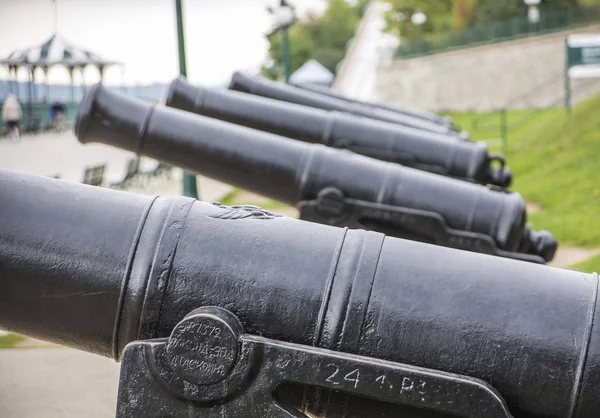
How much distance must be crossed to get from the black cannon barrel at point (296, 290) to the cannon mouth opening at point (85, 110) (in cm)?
332

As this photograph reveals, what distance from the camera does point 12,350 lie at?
565 cm

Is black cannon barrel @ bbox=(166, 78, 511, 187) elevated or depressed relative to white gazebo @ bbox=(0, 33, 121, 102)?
elevated

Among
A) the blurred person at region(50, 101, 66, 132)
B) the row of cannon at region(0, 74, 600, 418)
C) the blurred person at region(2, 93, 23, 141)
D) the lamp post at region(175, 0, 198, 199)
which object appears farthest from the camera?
Answer: the blurred person at region(50, 101, 66, 132)

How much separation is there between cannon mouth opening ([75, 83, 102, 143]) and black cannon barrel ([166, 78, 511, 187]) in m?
1.64

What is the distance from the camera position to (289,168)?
5.52m

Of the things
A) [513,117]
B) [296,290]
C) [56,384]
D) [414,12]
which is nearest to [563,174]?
[56,384]

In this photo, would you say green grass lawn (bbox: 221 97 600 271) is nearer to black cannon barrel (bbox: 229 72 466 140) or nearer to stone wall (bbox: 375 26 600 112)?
black cannon barrel (bbox: 229 72 466 140)

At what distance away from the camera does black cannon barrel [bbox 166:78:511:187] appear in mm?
7133

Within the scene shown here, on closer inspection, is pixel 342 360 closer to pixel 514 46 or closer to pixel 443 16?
pixel 514 46

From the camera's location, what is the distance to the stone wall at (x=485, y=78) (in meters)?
35.7

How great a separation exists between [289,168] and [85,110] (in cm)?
146

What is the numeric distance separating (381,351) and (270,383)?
12.3 inches

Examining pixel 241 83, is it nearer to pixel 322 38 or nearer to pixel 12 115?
pixel 12 115

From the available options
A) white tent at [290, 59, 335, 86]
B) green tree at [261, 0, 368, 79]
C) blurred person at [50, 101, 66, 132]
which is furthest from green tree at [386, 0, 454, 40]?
blurred person at [50, 101, 66, 132]
